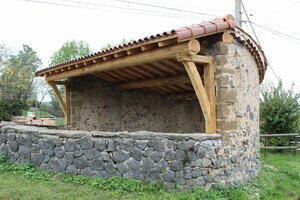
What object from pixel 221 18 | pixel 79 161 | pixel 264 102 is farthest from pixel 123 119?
pixel 264 102

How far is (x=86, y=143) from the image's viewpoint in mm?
4957

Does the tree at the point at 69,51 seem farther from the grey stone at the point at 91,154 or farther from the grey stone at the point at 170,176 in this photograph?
the grey stone at the point at 170,176

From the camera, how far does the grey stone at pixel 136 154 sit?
4.61 metres

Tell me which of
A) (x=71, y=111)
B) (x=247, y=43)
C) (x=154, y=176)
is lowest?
(x=154, y=176)

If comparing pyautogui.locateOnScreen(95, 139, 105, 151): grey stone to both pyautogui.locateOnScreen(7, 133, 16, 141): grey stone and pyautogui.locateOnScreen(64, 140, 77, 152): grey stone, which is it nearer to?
pyautogui.locateOnScreen(64, 140, 77, 152): grey stone

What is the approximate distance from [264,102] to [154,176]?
8.28 m

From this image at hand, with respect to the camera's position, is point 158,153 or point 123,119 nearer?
point 158,153

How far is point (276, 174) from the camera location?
6.56 m

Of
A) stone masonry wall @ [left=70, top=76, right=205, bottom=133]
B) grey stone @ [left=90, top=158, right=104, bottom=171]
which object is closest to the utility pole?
stone masonry wall @ [left=70, top=76, right=205, bottom=133]

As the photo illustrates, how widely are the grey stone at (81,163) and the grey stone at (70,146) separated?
227 mm

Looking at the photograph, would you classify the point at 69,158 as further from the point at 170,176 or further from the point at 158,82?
the point at 158,82

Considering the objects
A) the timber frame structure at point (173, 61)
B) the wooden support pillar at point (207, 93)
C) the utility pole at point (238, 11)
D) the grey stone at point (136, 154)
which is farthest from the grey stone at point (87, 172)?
the utility pole at point (238, 11)

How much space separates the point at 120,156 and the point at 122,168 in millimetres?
225

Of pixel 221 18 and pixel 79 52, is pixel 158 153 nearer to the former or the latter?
pixel 221 18
